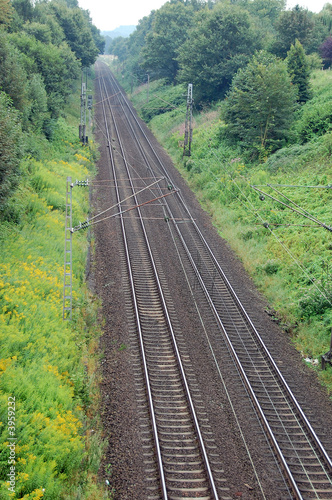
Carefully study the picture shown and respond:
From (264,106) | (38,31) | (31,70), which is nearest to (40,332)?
(264,106)

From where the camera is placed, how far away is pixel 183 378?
13062 mm

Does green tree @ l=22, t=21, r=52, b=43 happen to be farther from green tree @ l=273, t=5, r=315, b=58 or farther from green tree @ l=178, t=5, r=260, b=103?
green tree @ l=273, t=5, r=315, b=58

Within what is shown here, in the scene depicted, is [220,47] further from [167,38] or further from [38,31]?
[38,31]

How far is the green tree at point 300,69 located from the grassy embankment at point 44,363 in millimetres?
22693

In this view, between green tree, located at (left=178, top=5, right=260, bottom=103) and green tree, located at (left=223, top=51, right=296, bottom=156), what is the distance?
12.0 m

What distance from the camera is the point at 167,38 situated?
60.3 meters

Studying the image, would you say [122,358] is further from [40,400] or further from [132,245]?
[132,245]

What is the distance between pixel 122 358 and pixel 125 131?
38715mm

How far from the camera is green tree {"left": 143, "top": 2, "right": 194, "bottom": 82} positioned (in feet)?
199

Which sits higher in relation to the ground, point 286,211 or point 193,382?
point 286,211

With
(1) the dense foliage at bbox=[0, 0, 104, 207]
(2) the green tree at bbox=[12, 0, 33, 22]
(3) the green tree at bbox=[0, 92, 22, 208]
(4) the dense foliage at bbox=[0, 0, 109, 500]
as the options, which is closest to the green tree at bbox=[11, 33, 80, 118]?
(1) the dense foliage at bbox=[0, 0, 104, 207]

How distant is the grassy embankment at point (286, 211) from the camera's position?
1667 cm

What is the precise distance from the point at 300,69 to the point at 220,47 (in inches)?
595

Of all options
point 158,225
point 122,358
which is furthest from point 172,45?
point 122,358
